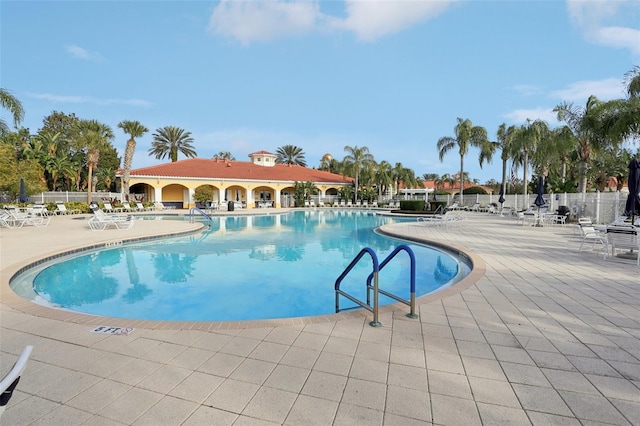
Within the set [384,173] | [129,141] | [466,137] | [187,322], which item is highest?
[466,137]

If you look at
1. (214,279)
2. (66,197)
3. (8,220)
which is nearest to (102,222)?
(8,220)

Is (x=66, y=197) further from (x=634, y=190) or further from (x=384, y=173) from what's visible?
(x=634, y=190)

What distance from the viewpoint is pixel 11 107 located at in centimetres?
1070

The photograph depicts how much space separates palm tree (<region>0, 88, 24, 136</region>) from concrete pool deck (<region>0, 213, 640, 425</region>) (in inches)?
383

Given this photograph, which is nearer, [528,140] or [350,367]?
[350,367]

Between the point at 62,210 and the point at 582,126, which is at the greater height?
the point at 582,126

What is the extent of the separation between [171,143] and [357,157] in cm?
2319

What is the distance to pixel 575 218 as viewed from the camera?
16.5 metres

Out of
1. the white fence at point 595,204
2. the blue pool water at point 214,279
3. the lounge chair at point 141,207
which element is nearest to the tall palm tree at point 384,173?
the white fence at point 595,204

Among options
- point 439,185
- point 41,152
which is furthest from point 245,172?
point 439,185

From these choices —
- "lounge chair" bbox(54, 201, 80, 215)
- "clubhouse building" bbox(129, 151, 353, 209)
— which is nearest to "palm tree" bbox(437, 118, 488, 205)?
"clubhouse building" bbox(129, 151, 353, 209)

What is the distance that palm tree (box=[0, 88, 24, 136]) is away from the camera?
1059 cm

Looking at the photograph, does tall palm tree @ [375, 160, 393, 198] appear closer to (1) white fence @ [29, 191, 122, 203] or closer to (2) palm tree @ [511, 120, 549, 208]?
(2) palm tree @ [511, 120, 549, 208]

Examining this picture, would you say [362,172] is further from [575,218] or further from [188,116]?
[575,218]
